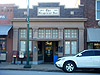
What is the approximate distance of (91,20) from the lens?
1811 centimetres

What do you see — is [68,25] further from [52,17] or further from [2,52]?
[2,52]

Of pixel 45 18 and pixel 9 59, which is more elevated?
pixel 45 18

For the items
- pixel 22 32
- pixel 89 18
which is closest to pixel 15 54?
pixel 22 32

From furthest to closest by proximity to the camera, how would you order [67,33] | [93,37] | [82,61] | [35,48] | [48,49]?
[48,49] < [67,33] < [35,48] < [93,37] < [82,61]

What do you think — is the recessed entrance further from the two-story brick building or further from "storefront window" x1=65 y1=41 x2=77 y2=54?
"storefront window" x1=65 y1=41 x2=77 y2=54

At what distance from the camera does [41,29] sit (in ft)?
60.2

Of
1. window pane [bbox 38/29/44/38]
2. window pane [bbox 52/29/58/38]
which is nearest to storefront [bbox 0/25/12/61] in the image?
window pane [bbox 38/29/44/38]

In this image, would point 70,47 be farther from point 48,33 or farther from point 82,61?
point 82,61

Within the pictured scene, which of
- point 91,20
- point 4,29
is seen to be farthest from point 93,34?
point 4,29

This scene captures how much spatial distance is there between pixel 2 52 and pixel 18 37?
2248 millimetres

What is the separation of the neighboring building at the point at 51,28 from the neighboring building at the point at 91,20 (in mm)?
445

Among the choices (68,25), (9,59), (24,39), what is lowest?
(9,59)

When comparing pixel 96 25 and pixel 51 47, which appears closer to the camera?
pixel 96 25

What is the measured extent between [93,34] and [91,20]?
1.52 metres
